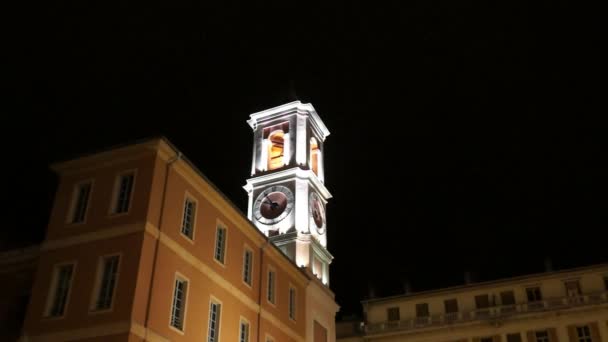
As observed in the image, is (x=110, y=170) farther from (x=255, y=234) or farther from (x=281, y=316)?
(x=281, y=316)

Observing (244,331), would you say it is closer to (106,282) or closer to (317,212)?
(106,282)

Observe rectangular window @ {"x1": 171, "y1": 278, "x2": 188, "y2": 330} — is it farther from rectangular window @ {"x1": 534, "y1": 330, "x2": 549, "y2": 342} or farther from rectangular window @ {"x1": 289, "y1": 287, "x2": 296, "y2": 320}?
rectangular window @ {"x1": 534, "y1": 330, "x2": 549, "y2": 342}

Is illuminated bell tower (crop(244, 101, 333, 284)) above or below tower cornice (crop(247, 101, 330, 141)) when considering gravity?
below

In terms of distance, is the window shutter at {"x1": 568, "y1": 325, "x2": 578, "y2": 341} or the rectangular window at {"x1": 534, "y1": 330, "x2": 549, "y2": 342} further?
the rectangular window at {"x1": 534, "y1": 330, "x2": 549, "y2": 342}

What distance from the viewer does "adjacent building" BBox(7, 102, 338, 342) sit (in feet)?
89.6

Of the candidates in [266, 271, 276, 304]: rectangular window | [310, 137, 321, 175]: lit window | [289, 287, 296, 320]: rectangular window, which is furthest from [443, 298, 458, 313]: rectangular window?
[266, 271, 276, 304]: rectangular window

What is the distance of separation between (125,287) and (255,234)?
11.9 metres

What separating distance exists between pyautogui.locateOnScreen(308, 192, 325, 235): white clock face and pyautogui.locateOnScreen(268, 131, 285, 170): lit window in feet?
14.0

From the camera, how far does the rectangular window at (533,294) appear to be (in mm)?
57656

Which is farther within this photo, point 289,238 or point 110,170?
point 289,238

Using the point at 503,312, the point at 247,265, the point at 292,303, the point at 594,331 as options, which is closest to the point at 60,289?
the point at 247,265

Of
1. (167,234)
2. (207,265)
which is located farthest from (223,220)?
(167,234)

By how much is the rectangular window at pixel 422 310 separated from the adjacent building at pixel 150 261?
23.2m

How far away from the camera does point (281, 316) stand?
3956 centimetres
